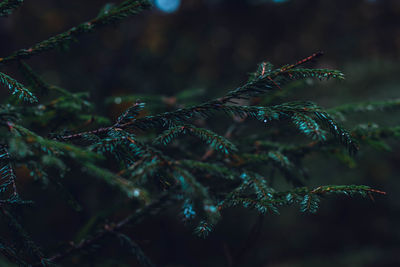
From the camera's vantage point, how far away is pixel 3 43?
11.2 feet

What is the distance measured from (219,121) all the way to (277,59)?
1540 millimetres

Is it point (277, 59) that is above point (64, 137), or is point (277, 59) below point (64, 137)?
above

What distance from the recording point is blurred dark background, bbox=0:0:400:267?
3691 mm

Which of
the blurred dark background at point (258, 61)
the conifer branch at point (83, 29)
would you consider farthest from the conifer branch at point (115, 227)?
the blurred dark background at point (258, 61)

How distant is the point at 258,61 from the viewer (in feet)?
12.9

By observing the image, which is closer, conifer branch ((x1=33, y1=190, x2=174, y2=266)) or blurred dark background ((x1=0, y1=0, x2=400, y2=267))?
conifer branch ((x1=33, y1=190, x2=174, y2=266))

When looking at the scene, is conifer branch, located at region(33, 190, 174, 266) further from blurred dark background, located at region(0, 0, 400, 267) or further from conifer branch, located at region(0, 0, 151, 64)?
blurred dark background, located at region(0, 0, 400, 267)

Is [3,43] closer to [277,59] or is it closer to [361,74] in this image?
[277,59]

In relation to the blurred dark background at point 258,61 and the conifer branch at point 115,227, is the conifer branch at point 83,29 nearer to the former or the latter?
the conifer branch at point 115,227

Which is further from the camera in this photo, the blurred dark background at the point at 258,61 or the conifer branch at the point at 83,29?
the blurred dark background at the point at 258,61

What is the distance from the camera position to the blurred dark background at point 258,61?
3691mm

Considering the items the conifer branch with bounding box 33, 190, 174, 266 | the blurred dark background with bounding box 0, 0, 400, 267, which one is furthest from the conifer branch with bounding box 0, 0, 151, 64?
the blurred dark background with bounding box 0, 0, 400, 267

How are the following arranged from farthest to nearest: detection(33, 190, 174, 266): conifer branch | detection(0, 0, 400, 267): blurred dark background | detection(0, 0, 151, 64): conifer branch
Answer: detection(0, 0, 400, 267): blurred dark background → detection(33, 190, 174, 266): conifer branch → detection(0, 0, 151, 64): conifer branch

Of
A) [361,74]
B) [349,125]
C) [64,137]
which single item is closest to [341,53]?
[361,74]
